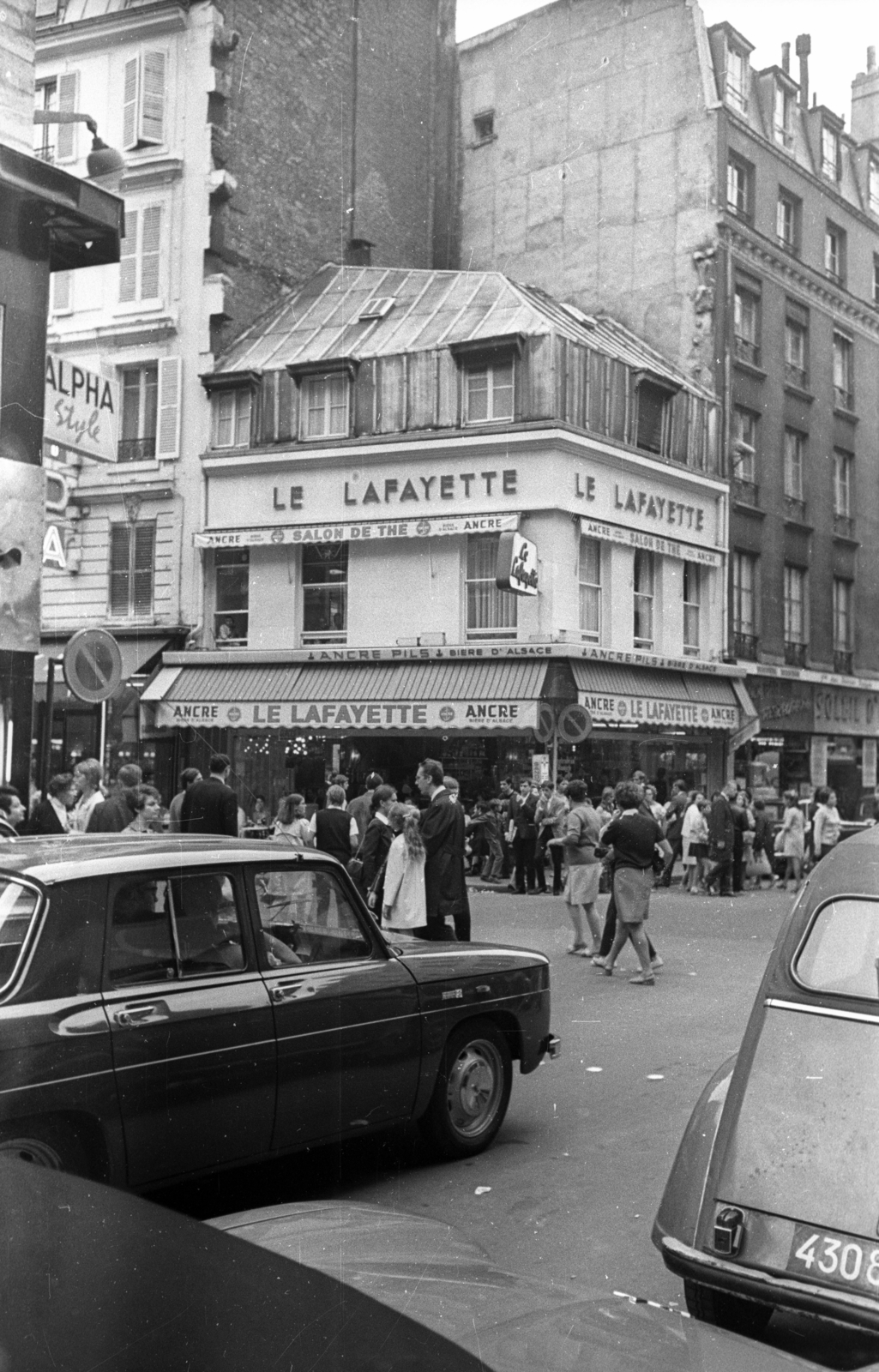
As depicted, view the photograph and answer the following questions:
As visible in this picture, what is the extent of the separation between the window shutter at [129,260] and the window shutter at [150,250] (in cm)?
4

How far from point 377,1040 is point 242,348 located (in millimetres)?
3274

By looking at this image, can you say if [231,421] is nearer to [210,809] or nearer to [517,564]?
[210,809]

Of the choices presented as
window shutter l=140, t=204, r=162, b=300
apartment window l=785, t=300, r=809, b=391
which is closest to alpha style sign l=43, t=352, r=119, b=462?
window shutter l=140, t=204, r=162, b=300

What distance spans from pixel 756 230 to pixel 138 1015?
3231 mm

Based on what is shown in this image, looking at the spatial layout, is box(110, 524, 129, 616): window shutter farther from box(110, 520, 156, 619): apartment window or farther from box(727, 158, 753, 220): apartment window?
box(727, 158, 753, 220): apartment window

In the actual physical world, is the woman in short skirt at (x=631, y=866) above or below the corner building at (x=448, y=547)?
below

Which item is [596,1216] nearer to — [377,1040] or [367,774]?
[377,1040]

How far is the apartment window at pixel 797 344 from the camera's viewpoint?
4758 millimetres

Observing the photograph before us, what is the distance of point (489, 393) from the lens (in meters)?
17.4

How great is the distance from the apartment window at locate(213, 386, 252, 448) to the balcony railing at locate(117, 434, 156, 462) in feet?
0.96

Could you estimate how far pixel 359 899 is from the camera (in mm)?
3988

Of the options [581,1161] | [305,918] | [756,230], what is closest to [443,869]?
[581,1161]

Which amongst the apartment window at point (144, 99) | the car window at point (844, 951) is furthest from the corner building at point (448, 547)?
the car window at point (844, 951)

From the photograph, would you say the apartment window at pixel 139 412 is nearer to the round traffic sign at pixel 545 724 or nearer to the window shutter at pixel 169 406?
the window shutter at pixel 169 406
